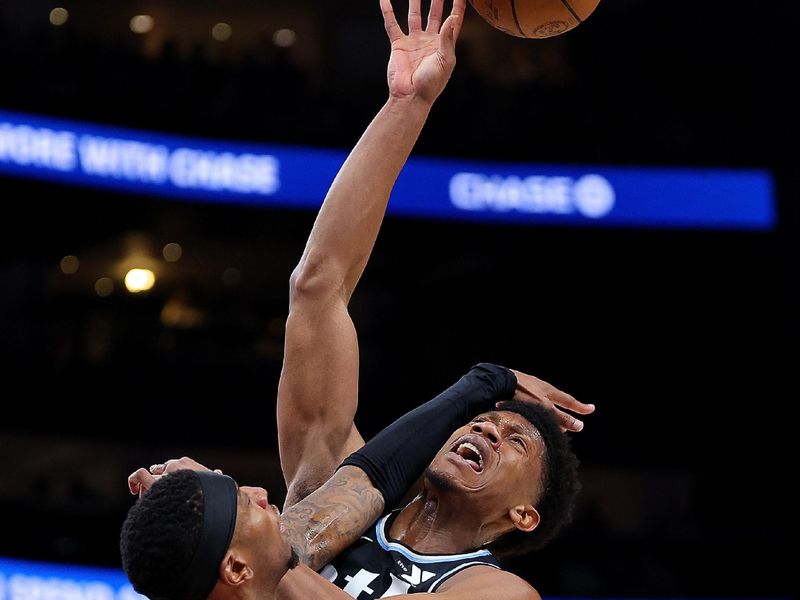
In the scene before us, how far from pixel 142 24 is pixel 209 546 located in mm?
9917

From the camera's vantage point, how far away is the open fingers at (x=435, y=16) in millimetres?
3535

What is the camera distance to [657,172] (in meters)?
10.6

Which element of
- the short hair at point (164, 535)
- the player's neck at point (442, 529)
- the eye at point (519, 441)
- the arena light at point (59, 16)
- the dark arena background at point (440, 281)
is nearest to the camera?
the short hair at point (164, 535)

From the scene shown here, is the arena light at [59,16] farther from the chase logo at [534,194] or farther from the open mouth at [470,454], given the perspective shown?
the open mouth at [470,454]

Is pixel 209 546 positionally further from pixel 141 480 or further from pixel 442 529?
pixel 442 529

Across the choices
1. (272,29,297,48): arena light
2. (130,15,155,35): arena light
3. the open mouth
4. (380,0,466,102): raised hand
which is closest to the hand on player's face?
the open mouth

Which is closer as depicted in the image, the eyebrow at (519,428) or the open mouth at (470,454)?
the open mouth at (470,454)

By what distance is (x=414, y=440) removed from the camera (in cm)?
314

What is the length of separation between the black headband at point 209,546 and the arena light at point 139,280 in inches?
352

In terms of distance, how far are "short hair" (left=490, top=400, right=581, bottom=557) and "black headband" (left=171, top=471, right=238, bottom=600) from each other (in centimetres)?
109

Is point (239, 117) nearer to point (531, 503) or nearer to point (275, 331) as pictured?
point (275, 331)

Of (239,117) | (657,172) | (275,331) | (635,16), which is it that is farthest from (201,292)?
(635,16)

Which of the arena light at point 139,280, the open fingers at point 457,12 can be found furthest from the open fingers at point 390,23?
the arena light at point 139,280

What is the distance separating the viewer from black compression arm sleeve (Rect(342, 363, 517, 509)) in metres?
3.10
